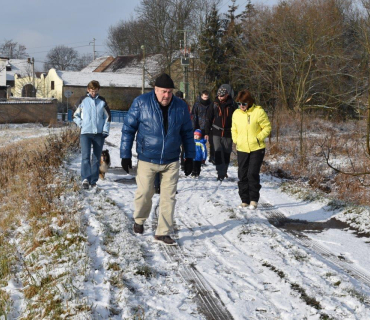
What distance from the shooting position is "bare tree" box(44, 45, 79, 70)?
98.3 meters

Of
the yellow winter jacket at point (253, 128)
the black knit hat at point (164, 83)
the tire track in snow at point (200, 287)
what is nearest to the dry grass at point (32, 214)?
the tire track in snow at point (200, 287)

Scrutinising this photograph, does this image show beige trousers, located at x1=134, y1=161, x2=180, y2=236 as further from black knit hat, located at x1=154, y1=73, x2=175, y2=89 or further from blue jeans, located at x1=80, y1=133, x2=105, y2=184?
blue jeans, located at x1=80, y1=133, x2=105, y2=184

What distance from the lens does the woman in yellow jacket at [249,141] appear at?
24.2ft

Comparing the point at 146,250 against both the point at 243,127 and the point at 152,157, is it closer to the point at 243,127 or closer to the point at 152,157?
the point at 152,157

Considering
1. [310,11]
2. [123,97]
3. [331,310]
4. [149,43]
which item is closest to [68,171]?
[331,310]

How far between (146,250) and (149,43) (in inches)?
1984

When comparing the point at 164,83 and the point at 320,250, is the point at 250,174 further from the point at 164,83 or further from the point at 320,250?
the point at 164,83

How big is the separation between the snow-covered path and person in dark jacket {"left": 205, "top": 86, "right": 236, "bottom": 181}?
229cm

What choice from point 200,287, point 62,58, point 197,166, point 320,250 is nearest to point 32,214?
point 197,166

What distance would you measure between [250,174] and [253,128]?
2.49 feet

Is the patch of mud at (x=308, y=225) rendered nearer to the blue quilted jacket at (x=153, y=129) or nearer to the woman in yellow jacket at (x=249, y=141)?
the woman in yellow jacket at (x=249, y=141)

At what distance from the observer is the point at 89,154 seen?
858 cm

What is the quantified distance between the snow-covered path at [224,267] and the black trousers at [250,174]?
1.02 ft

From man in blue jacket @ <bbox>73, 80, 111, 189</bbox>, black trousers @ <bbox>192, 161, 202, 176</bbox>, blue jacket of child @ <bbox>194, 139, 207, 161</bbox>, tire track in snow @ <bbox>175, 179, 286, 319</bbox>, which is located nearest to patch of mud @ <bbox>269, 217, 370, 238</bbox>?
tire track in snow @ <bbox>175, 179, 286, 319</bbox>
